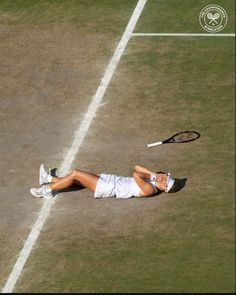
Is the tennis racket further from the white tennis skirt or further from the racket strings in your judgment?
the white tennis skirt

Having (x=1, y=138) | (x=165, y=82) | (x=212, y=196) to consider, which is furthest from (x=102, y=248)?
(x=165, y=82)

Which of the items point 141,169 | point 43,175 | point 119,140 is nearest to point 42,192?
point 43,175

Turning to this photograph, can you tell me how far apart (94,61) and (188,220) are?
23.2 feet

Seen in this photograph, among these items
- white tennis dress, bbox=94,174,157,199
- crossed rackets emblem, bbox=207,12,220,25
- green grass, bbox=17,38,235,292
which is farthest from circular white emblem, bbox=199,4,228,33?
white tennis dress, bbox=94,174,157,199

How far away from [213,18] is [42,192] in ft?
27.5

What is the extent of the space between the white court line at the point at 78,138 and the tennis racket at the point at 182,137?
1.74 metres

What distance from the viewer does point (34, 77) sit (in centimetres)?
2353

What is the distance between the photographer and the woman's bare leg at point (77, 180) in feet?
62.4

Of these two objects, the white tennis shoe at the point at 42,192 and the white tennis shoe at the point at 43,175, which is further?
the white tennis shoe at the point at 43,175

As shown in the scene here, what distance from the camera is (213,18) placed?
82.6 ft

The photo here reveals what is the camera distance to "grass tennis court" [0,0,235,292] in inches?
680

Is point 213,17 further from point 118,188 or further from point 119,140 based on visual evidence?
point 118,188

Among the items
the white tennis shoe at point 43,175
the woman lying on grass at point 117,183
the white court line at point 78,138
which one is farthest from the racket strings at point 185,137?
the white tennis shoe at point 43,175

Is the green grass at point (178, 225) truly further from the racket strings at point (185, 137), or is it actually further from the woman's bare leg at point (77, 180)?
the woman's bare leg at point (77, 180)
